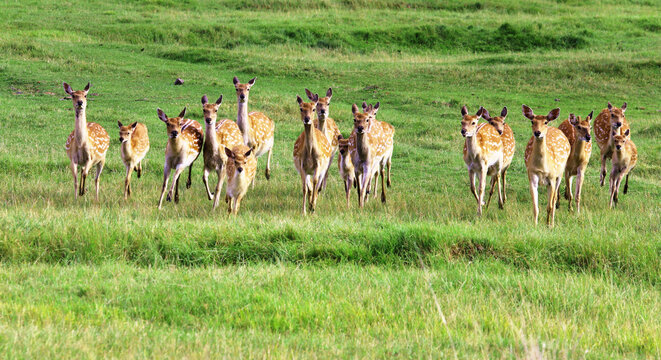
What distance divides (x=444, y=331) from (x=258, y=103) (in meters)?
14.4

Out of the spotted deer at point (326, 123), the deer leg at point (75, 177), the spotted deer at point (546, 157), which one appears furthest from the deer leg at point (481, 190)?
the deer leg at point (75, 177)

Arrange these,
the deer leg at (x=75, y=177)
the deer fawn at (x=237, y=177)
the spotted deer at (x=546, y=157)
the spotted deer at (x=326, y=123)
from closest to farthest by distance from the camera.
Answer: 1. the spotted deer at (x=546, y=157)
2. the deer fawn at (x=237, y=177)
3. the deer leg at (x=75, y=177)
4. the spotted deer at (x=326, y=123)

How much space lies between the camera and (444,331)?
559 cm

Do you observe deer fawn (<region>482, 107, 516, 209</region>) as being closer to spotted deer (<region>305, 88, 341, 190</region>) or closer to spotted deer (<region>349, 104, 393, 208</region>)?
spotted deer (<region>349, 104, 393, 208</region>)

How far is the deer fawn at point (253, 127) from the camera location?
507 inches

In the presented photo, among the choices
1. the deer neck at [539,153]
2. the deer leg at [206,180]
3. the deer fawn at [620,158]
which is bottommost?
the deer leg at [206,180]

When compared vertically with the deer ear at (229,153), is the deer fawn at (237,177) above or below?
below

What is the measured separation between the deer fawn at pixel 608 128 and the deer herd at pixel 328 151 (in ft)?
0.07

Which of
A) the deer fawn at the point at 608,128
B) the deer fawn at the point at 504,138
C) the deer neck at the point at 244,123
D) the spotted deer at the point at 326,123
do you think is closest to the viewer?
the deer fawn at the point at 504,138

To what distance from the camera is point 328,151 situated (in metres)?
11.8

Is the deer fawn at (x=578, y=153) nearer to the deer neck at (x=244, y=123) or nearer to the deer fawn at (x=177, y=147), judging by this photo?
the deer neck at (x=244, y=123)

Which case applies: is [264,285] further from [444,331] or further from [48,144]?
[48,144]

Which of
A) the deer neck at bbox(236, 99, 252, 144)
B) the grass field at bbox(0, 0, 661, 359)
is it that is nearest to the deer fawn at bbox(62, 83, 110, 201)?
the grass field at bbox(0, 0, 661, 359)

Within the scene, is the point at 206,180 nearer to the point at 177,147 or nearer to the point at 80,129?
the point at 177,147
